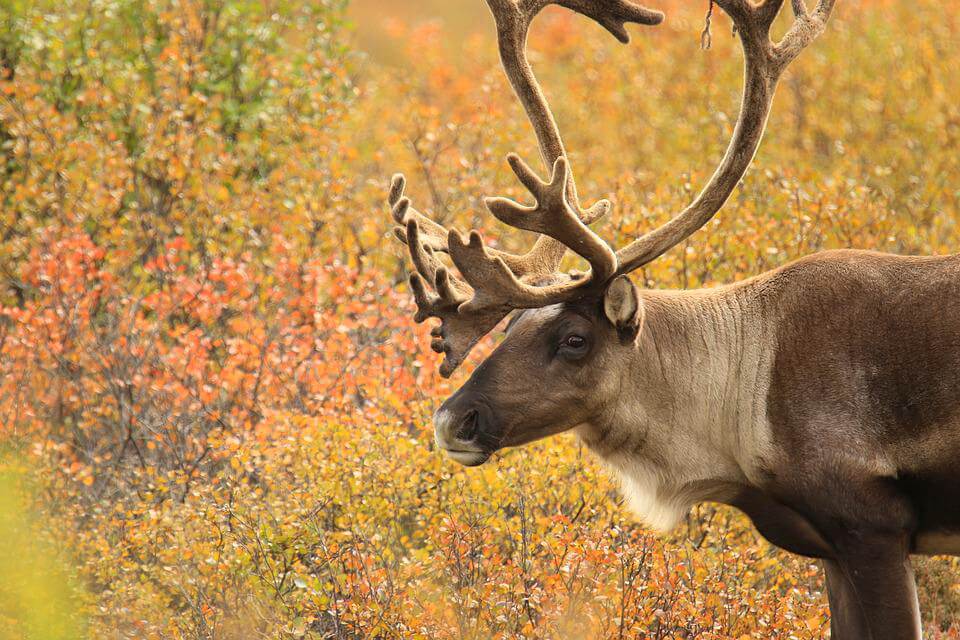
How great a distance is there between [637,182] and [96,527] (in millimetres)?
6246

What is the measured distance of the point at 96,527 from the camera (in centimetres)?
733

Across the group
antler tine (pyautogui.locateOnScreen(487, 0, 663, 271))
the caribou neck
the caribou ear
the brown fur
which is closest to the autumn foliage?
the caribou neck

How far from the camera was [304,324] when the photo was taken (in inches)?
356

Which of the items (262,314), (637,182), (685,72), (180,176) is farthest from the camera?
(685,72)

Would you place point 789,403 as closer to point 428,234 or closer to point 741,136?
point 741,136

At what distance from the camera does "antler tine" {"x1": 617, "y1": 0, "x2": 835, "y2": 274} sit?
538 centimetres

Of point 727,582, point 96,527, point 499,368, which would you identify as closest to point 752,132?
point 499,368

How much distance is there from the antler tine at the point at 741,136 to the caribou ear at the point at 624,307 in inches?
10.1

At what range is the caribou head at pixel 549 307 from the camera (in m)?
5.05

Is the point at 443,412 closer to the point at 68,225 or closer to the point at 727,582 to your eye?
the point at 727,582

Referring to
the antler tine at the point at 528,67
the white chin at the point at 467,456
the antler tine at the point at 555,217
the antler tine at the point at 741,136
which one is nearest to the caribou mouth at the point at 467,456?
the white chin at the point at 467,456

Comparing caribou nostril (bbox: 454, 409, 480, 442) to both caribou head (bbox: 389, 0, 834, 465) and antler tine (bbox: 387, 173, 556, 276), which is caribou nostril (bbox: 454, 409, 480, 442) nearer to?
caribou head (bbox: 389, 0, 834, 465)

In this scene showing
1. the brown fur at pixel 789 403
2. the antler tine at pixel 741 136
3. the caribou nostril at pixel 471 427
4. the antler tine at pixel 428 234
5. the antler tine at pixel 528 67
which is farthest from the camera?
the antler tine at pixel 528 67

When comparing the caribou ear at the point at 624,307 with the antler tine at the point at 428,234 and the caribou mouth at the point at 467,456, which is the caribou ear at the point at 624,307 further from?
the caribou mouth at the point at 467,456
